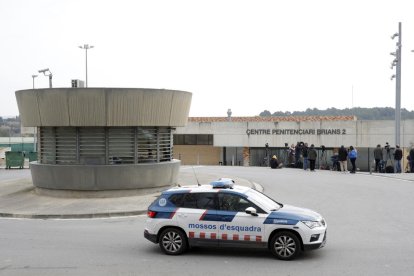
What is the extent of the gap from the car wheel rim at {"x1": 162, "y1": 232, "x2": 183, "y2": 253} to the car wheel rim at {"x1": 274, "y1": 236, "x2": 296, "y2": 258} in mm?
1969

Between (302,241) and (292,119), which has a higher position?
(292,119)

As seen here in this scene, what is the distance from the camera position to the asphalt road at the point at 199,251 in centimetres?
977

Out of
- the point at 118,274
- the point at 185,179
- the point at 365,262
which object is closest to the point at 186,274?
the point at 118,274

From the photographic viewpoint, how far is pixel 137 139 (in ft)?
63.6

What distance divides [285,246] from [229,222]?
1186mm

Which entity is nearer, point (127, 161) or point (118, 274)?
point (118, 274)

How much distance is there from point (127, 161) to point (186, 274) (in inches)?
406

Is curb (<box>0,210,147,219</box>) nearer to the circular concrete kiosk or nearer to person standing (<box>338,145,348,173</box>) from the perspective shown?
the circular concrete kiosk

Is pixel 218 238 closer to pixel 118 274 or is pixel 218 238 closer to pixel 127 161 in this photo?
pixel 118 274

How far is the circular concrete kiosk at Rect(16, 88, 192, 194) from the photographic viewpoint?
18312mm

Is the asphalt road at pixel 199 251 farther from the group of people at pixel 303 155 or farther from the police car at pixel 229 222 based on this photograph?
the group of people at pixel 303 155

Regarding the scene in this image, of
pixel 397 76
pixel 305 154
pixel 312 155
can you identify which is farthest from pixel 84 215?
pixel 397 76

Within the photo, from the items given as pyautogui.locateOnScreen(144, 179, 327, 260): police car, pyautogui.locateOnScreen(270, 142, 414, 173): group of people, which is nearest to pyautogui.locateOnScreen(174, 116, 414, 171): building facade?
pyautogui.locateOnScreen(270, 142, 414, 173): group of people

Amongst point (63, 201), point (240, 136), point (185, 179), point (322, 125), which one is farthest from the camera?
point (240, 136)
